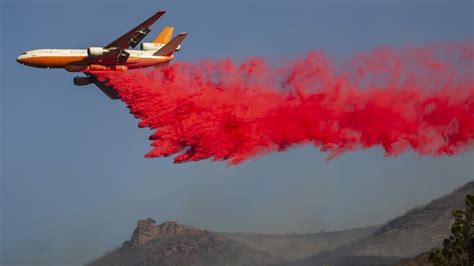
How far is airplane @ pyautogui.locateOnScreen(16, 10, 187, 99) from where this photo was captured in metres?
89.8

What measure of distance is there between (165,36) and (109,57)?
9.25 meters

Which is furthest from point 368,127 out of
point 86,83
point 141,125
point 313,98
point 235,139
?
point 86,83

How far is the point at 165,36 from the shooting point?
322 feet

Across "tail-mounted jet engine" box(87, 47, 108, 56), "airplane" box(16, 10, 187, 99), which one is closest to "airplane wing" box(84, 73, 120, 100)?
"airplane" box(16, 10, 187, 99)

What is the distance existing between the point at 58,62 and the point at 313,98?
86.7ft

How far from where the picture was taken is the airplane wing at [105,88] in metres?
91.6

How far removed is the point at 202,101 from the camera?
87125 mm

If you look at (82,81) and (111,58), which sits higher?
(111,58)

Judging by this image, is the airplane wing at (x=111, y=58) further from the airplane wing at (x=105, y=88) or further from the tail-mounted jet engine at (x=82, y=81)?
the tail-mounted jet engine at (x=82, y=81)

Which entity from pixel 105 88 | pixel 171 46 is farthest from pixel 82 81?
pixel 171 46

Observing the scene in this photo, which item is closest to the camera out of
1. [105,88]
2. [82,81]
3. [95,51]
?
[95,51]

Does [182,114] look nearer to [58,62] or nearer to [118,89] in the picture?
[118,89]

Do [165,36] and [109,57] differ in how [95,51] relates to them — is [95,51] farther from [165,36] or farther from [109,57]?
[165,36]

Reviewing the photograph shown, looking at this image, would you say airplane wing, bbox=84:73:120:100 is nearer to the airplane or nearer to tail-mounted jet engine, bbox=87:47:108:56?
the airplane
